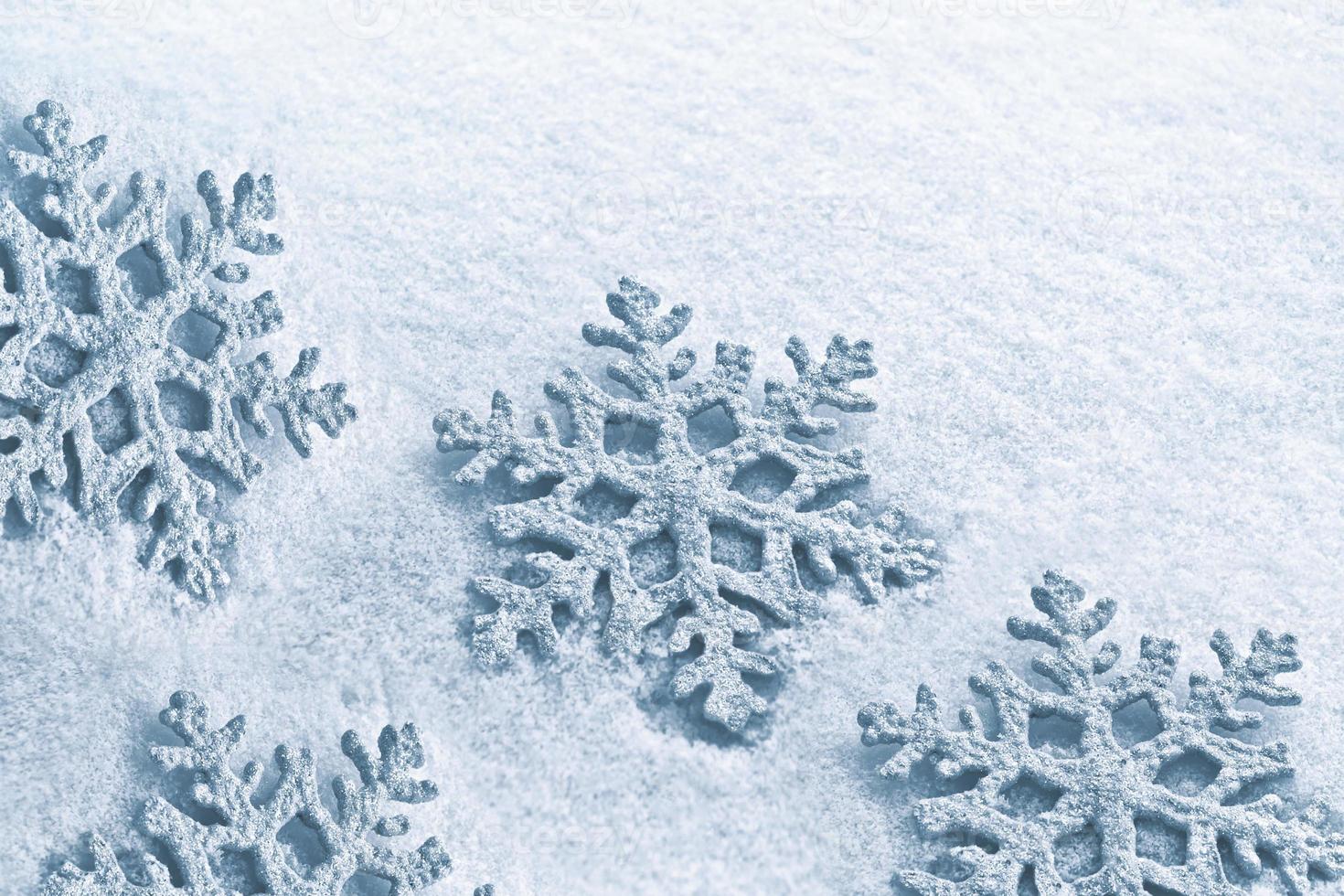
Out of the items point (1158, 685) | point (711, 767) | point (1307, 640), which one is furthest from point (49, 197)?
point (1307, 640)

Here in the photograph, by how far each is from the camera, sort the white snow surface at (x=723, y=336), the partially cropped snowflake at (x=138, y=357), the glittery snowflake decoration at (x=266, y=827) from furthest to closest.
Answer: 1. the partially cropped snowflake at (x=138, y=357)
2. the white snow surface at (x=723, y=336)
3. the glittery snowflake decoration at (x=266, y=827)

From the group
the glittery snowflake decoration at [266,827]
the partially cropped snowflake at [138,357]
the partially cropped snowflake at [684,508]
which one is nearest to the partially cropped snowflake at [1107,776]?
the partially cropped snowflake at [684,508]

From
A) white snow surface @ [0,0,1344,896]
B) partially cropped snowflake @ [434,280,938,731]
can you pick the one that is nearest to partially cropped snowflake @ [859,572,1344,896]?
white snow surface @ [0,0,1344,896]

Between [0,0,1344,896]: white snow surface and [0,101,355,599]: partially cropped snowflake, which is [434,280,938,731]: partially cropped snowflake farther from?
[0,101,355,599]: partially cropped snowflake

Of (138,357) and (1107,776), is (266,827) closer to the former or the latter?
(138,357)

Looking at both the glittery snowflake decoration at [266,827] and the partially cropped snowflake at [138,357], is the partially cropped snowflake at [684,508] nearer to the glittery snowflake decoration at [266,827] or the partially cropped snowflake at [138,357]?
the glittery snowflake decoration at [266,827]

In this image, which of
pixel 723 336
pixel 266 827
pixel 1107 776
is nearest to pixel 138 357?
pixel 266 827

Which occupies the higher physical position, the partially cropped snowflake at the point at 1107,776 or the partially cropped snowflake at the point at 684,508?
the partially cropped snowflake at the point at 684,508

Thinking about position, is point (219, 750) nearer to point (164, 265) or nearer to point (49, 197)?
point (164, 265)
